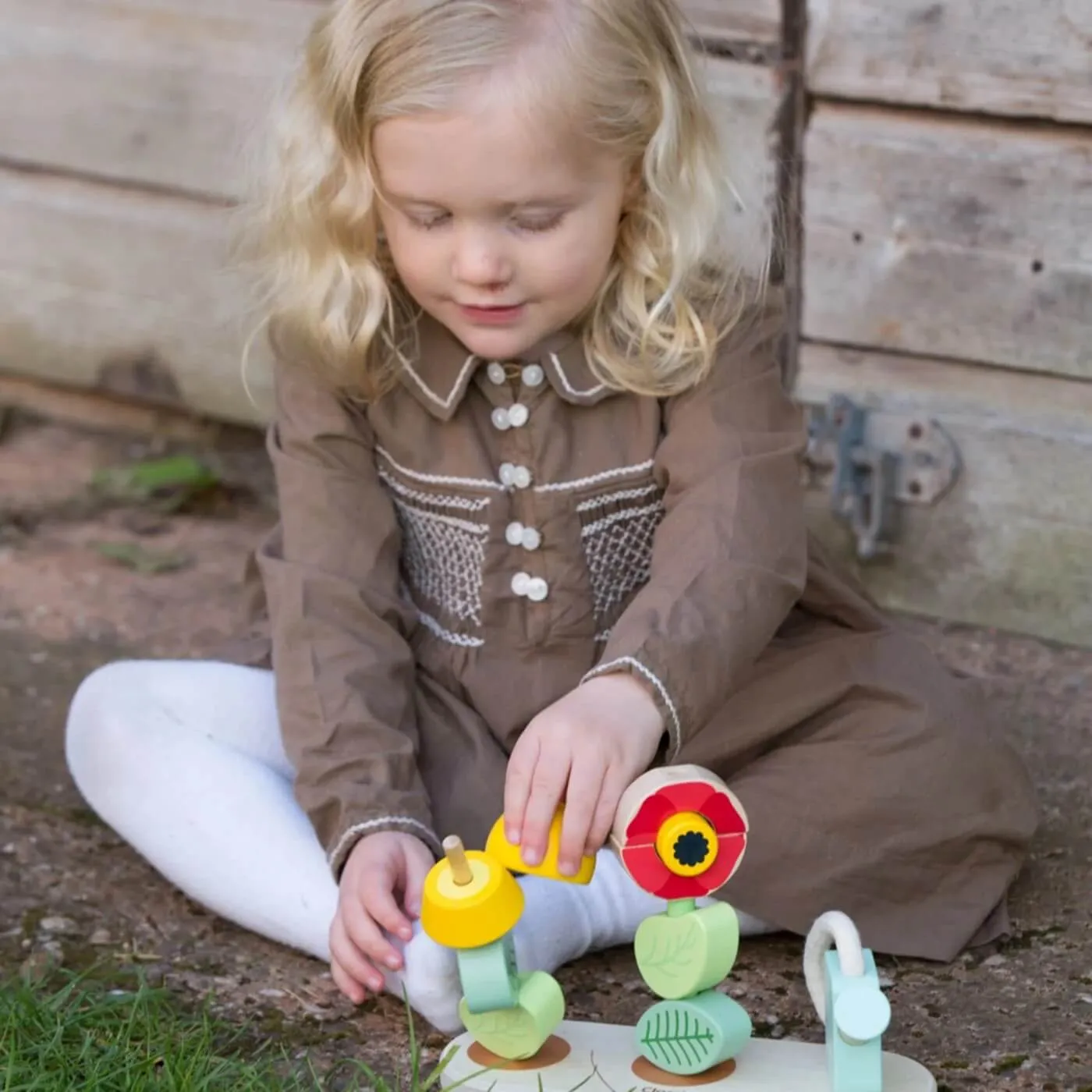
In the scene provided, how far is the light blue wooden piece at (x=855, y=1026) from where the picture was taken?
136 cm

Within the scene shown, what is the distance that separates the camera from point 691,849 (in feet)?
4.42

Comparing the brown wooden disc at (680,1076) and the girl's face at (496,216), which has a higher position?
the girl's face at (496,216)

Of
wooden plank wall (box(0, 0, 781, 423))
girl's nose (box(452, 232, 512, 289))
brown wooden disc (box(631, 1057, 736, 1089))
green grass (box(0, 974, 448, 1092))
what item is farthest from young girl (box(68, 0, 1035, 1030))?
wooden plank wall (box(0, 0, 781, 423))

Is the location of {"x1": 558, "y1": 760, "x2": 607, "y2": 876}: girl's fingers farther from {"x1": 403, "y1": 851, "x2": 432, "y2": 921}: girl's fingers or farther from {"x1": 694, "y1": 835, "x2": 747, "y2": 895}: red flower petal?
{"x1": 403, "y1": 851, "x2": 432, "y2": 921}: girl's fingers

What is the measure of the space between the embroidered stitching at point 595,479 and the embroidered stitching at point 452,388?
0.41ft

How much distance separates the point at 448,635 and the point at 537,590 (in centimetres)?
13

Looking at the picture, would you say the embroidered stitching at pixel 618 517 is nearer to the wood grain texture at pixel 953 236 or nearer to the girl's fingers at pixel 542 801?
the girl's fingers at pixel 542 801

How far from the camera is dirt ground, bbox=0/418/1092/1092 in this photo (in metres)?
1.66

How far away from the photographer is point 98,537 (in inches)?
113

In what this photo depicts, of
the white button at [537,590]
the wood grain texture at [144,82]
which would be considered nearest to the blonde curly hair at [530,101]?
the white button at [537,590]

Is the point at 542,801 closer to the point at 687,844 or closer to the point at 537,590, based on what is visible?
the point at 687,844

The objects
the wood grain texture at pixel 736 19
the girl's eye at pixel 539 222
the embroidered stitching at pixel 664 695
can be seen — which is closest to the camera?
the embroidered stitching at pixel 664 695

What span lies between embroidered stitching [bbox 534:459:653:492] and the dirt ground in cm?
46

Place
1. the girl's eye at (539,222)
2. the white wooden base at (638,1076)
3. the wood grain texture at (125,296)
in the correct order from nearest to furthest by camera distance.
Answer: the white wooden base at (638,1076) → the girl's eye at (539,222) → the wood grain texture at (125,296)
